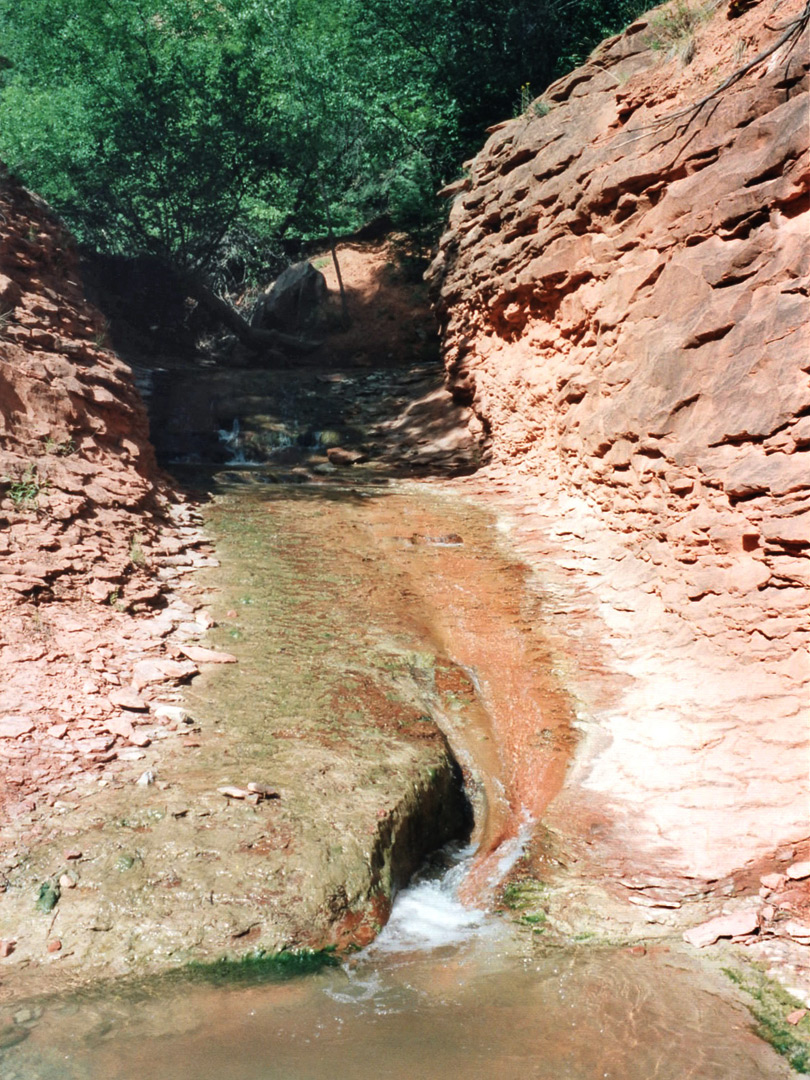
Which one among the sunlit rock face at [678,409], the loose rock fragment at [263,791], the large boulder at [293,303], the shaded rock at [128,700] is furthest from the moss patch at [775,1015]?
the large boulder at [293,303]

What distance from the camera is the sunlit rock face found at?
5062 mm

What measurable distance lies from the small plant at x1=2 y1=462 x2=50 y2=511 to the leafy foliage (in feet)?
38.6

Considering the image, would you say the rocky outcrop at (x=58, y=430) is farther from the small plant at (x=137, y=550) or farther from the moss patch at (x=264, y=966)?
the moss patch at (x=264, y=966)

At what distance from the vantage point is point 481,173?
11.3m

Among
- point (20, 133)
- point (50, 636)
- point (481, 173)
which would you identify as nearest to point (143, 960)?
point (50, 636)

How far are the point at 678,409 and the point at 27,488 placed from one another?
4.86 meters

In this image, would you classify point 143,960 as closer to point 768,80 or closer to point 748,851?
point 748,851

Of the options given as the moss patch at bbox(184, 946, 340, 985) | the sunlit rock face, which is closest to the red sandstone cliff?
the moss patch at bbox(184, 946, 340, 985)

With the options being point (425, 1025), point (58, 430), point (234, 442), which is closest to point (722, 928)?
point (425, 1025)

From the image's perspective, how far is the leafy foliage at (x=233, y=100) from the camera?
50.5 feet

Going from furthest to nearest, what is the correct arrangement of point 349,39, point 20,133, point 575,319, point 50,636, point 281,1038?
1. point 349,39
2. point 20,133
3. point 575,319
4. point 50,636
5. point 281,1038

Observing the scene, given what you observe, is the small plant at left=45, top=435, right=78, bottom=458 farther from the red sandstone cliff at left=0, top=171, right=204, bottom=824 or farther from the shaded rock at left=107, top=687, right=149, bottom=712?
the shaded rock at left=107, top=687, right=149, bottom=712

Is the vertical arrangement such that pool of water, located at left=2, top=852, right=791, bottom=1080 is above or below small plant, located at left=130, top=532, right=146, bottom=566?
below

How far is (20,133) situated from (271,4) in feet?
18.9
